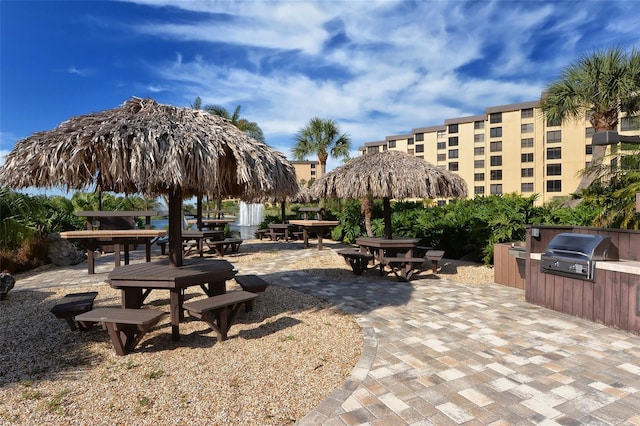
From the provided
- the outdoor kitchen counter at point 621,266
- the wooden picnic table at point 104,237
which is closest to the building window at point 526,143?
the outdoor kitchen counter at point 621,266

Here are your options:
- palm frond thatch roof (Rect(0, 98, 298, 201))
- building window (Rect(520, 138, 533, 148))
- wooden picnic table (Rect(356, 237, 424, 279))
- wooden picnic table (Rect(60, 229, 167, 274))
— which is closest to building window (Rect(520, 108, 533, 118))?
building window (Rect(520, 138, 533, 148))

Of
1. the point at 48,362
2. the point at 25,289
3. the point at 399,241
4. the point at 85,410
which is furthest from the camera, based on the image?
the point at 399,241

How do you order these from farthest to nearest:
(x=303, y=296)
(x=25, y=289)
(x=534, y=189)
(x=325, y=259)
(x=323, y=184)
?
1. (x=534, y=189)
2. (x=325, y=259)
3. (x=323, y=184)
4. (x=25, y=289)
5. (x=303, y=296)

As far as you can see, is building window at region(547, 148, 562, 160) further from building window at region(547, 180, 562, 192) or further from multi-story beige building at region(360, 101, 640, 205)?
building window at region(547, 180, 562, 192)

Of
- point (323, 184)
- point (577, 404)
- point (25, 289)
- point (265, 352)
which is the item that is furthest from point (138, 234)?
point (577, 404)

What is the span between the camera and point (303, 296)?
6.74 metres

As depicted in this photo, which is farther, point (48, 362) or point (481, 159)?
point (481, 159)

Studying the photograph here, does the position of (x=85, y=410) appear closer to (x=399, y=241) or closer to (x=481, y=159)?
(x=399, y=241)

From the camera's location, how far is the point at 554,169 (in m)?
44.4

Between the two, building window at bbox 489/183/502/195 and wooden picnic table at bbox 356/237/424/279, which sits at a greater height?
building window at bbox 489/183/502/195

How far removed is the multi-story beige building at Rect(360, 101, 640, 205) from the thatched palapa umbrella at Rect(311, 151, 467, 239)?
39.3 metres

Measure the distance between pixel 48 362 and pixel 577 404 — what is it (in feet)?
17.6

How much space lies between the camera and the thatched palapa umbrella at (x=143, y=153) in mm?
4117

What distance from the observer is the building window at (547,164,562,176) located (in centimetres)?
4409
